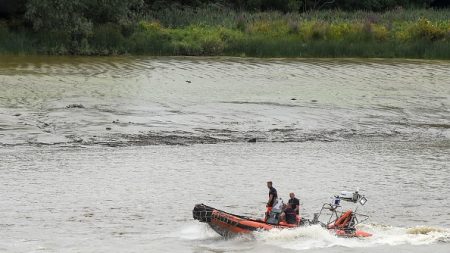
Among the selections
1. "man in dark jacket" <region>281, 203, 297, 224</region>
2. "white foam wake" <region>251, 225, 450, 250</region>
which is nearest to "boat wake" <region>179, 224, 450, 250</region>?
"white foam wake" <region>251, 225, 450, 250</region>

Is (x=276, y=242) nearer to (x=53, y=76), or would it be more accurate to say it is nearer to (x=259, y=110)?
(x=259, y=110)

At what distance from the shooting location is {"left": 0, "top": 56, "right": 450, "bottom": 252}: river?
19641 millimetres

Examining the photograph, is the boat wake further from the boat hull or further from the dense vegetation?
the dense vegetation

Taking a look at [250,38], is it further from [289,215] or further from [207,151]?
[289,215]

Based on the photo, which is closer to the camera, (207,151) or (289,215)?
(289,215)

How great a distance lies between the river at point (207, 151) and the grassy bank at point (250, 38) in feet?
13.6

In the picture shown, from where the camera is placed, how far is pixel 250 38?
4750cm

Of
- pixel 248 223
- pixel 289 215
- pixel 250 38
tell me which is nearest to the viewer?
pixel 248 223

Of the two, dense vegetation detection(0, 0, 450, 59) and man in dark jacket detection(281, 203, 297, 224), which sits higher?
dense vegetation detection(0, 0, 450, 59)

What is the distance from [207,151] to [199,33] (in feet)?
71.8

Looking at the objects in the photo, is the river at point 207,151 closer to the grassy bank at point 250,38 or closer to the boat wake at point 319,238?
the boat wake at point 319,238

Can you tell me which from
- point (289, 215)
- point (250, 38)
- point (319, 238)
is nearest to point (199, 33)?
point (250, 38)

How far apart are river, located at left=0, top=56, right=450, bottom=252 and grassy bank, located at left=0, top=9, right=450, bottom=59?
13.6ft

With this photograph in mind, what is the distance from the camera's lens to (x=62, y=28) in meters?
45.2
